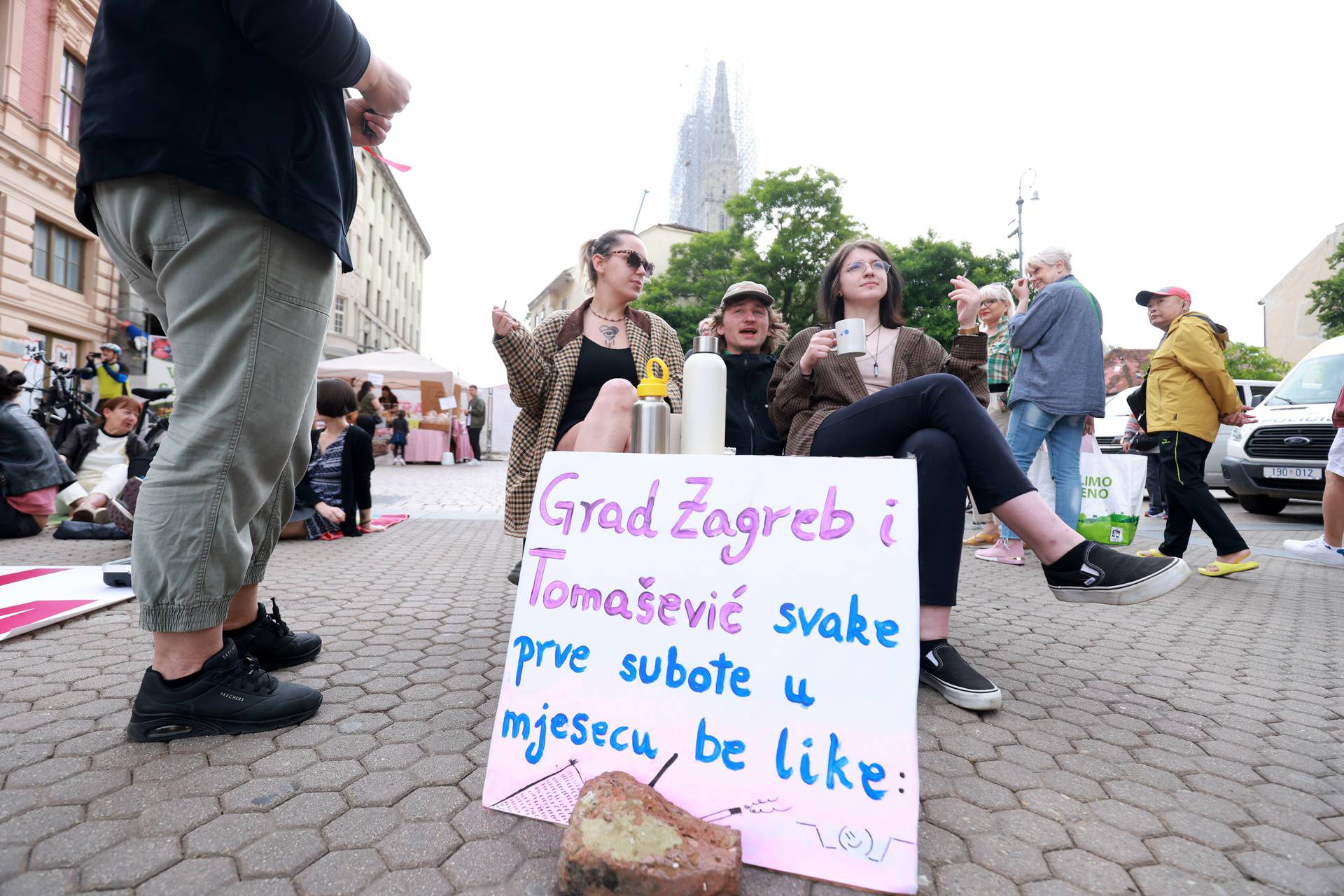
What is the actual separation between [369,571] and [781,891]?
346cm

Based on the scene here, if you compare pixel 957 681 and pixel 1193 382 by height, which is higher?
pixel 1193 382

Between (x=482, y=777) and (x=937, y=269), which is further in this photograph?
(x=937, y=269)

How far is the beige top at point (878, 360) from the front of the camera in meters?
2.60

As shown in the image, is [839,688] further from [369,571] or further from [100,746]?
[369,571]

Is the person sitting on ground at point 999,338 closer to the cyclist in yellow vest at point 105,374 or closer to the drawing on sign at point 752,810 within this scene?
the drawing on sign at point 752,810

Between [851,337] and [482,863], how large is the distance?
5.46 ft

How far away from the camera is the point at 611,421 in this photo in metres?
2.35

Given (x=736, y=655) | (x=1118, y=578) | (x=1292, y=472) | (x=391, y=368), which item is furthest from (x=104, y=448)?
(x=1292, y=472)

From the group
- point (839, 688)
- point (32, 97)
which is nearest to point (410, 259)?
point (32, 97)

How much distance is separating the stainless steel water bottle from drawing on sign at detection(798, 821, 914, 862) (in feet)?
3.32

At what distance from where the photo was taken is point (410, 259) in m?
49.2

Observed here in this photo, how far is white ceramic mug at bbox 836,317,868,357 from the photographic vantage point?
2098mm

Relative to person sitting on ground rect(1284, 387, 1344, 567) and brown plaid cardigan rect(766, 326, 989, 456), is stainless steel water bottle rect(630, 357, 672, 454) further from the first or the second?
person sitting on ground rect(1284, 387, 1344, 567)

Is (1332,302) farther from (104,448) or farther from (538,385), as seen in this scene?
(104,448)
